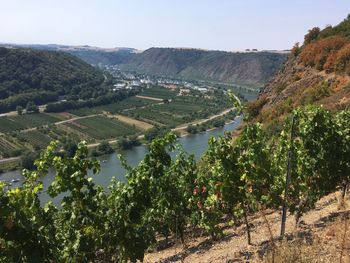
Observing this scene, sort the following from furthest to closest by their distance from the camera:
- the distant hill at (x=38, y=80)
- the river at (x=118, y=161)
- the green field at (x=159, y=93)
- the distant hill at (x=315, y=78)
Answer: the green field at (x=159, y=93), the distant hill at (x=38, y=80), the river at (x=118, y=161), the distant hill at (x=315, y=78)

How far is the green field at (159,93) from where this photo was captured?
148625 millimetres

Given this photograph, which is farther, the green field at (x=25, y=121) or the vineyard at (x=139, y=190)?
the green field at (x=25, y=121)

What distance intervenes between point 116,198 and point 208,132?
286ft

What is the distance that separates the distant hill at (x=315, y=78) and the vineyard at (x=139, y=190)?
18004mm

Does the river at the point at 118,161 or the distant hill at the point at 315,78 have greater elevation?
the distant hill at the point at 315,78

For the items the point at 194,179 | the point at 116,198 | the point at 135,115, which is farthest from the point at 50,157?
the point at 135,115

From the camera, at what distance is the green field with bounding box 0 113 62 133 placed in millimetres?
97113

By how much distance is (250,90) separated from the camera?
169 meters

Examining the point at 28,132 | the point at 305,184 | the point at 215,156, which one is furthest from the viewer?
the point at 28,132

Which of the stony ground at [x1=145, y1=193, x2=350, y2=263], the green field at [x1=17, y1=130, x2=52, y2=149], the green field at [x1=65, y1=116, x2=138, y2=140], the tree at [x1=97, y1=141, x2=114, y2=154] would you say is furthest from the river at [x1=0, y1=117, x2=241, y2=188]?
the stony ground at [x1=145, y1=193, x2=350, y2=263]

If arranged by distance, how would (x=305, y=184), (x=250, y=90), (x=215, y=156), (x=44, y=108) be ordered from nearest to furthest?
(x=215, y=156) → (x=305, y=184) → (x=44, y=108) → (x=250, y=90)

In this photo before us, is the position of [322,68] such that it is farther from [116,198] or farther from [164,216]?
[116,198]

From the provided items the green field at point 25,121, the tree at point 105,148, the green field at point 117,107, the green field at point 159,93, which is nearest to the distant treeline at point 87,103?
the green field at point 117,107

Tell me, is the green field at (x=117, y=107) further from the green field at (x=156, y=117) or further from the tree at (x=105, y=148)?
the tree at (x=105, y=148)
